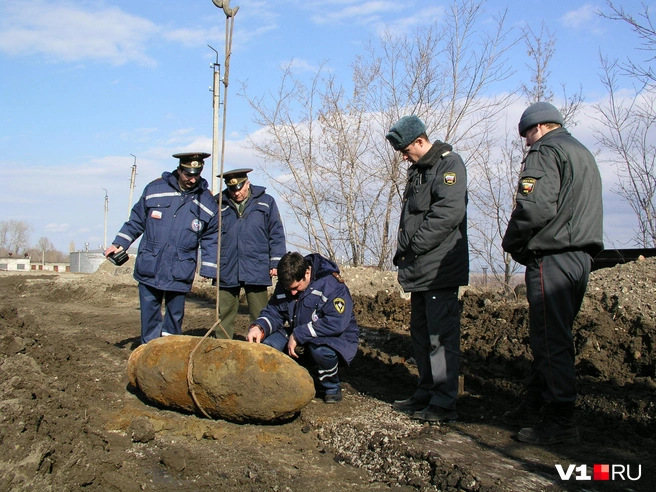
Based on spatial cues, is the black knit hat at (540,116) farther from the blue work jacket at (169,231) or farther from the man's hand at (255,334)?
the blue work jacket at (169,231)

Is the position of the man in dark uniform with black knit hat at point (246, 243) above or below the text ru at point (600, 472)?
above

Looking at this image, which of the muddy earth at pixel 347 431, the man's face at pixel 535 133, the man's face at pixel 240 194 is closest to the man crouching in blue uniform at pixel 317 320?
the muddy earth at pixel 347 431

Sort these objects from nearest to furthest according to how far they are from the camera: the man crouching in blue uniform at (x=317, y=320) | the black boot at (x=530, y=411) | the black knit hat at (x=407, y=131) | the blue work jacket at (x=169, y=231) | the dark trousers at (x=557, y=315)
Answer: the dark trousers at (x=557, y=315), the black boot at (x=530, y=411), the black knit hat at (x=407, y=131), the man crouching in blue uniform at (x=317, y=320), the blue work jacket at (x=169, y=231)

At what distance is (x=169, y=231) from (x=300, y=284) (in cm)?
140

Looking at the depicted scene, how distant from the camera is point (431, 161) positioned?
4523mm

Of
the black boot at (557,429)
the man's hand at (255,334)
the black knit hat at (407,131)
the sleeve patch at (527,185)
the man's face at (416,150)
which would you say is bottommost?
the black boot at (557,429)

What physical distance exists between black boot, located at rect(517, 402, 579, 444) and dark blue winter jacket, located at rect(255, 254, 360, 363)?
154 centimetres

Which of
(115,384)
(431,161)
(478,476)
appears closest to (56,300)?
(115,384)

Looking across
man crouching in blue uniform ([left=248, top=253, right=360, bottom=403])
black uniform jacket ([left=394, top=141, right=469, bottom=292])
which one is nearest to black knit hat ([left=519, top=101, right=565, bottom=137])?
black uniform jacket ([left=394, top=141, right=469, bottom=292])

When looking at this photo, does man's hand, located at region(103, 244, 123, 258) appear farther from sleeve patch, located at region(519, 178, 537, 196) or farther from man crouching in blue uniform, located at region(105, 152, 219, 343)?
sleeve patch, located at region(519, 178, 537, 196)

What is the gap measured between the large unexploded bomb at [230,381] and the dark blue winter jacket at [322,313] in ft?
1.63

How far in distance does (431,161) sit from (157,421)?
276cm

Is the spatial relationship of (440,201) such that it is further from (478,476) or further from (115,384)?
(115,384)

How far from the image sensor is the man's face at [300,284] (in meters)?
4.75
